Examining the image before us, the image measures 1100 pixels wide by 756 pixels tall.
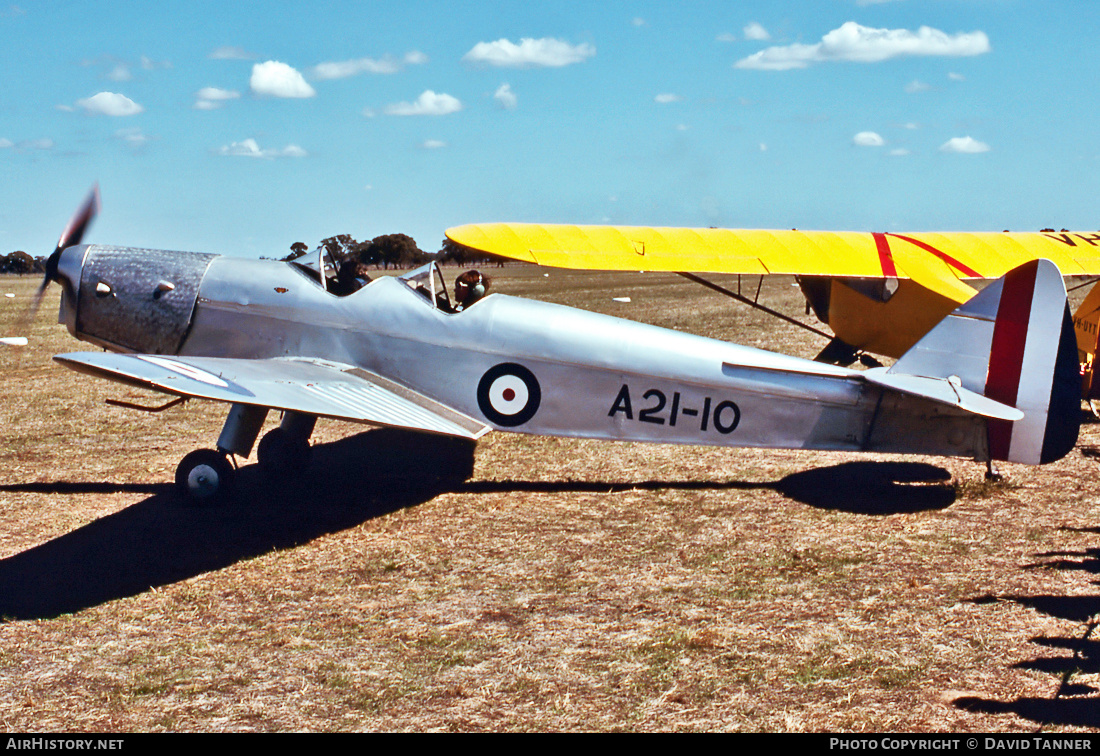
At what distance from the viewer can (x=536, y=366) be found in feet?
23.6

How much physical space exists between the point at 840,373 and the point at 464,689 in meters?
4.00

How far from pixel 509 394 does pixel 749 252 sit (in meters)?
4.54

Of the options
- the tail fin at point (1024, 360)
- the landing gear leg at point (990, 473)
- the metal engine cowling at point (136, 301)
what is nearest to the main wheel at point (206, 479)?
the metal engine cowling at point (136, 301)

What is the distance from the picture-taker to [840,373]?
6.83 meters

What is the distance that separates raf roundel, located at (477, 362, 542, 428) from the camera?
7230 mm

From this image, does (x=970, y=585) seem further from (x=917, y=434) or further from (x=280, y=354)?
(x=280, y=354)

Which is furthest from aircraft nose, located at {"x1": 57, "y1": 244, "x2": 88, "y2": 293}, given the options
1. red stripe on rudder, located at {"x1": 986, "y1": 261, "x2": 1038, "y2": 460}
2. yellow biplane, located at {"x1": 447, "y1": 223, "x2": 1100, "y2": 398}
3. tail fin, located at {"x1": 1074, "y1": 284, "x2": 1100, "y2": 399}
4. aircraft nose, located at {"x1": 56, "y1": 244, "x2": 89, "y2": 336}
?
tail fin, located at {"x1": 1074, "y1": 284, "x2": 1100, "y2": 399}

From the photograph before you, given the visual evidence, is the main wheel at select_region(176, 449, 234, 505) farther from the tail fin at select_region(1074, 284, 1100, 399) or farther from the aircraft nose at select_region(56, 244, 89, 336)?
the tail fin at select_region(1074, 284, 1100, 399)

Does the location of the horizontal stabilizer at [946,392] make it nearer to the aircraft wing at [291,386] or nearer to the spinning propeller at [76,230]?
the aircraft wing at [291,386]

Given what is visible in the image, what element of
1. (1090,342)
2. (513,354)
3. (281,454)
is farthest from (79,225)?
(1090,342)

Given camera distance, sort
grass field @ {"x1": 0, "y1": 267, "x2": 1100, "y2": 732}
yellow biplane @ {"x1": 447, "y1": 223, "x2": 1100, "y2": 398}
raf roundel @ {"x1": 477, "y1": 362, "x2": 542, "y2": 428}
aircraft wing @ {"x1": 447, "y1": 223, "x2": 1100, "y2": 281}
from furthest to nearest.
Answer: aircraft wing @ {"x1": 447, "y1": 223, "x2": 1100, "y2": 281} → yellow biplane @ {"x1": 447, "y1": 223, "x2": 1100, "y2": 398} → raf roundel @ {"x1": 477, "y1": 362, "x2": 542, "y2": 428} → grass field @ {"x1": 0, "y1": 267, "x2": 1100, "y2": 732}

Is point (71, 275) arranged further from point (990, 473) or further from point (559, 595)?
point (990, 473)

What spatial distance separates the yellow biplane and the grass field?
2415mm

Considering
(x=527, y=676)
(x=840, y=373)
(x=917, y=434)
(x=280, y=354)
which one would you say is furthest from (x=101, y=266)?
→ (x=917, y=434)
